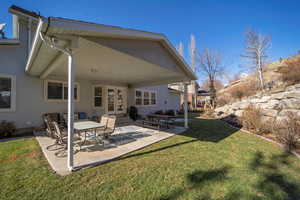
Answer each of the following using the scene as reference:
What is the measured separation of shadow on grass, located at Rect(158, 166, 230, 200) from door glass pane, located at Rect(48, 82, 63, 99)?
Answer: 7998mm

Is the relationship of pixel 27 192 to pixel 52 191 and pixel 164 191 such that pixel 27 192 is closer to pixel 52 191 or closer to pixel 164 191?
pixel 52 191

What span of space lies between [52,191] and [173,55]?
240 inches

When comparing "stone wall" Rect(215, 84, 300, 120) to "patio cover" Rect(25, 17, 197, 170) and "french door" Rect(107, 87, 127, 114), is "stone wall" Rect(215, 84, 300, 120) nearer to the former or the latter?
"patio cover" Rect(25, 17, 197, 170)

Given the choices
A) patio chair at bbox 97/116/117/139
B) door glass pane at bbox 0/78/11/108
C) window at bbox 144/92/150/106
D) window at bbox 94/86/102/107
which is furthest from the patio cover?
window at bbox 144/92/150/106

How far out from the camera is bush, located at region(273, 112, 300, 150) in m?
4.73

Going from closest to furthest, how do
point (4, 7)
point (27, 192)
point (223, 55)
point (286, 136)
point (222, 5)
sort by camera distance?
point (27, 192)
point (286, 136)
point (4, 7)
point (222, 5)
point (223, 55)

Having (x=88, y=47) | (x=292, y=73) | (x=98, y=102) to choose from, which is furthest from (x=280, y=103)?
(x=98, y=102)

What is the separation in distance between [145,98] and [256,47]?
15.1 m

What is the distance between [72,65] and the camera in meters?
3.23

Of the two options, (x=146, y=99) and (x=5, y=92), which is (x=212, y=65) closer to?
(x=146, y=99)

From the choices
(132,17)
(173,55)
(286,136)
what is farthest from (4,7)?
(286,136)

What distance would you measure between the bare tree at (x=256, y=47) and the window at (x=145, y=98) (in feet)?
42.4

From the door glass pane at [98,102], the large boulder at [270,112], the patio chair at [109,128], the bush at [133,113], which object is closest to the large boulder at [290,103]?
the large boulder at [270,112]

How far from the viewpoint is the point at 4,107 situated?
6.25 m
